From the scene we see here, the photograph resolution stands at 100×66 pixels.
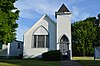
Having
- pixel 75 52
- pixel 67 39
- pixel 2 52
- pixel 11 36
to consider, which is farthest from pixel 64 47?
pixel 75 52

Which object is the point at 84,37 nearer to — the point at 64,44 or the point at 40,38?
the point at 64,44

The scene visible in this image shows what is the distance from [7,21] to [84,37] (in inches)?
1321

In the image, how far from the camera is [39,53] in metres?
37.9

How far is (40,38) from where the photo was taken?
38062 millimetres

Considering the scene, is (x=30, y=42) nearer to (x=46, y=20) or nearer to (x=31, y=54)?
(x=31, y=54)

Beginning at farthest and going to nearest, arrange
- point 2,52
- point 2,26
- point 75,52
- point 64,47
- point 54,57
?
point 75,52 < point 2,52 < point 64,47 < point 54,57 < point 2,26

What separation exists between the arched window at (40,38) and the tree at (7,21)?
36.6 feet

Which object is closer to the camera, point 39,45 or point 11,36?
point 11,36

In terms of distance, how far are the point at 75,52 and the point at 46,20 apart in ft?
66.7

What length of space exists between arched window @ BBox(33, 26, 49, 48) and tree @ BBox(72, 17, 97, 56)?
63.2 ft

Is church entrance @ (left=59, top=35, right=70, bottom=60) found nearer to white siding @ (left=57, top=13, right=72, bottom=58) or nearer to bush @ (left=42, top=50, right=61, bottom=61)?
white siding @ (left=57, top=13, right=72, bottom=58)

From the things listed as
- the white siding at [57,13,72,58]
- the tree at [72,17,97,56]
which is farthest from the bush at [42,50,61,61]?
the tree at [72,17,97,56]

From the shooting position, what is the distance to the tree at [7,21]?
82.0ft

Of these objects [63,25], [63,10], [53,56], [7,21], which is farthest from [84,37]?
[7,21]
